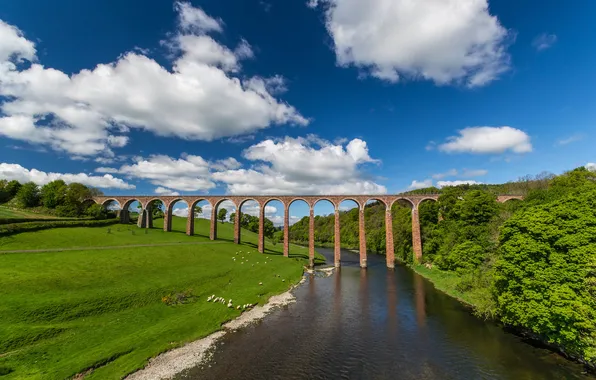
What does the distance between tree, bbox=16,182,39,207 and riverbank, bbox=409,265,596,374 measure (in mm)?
97337

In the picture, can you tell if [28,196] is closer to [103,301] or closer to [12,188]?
[12,188]

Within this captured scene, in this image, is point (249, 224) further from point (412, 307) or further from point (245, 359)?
point (245, 359)

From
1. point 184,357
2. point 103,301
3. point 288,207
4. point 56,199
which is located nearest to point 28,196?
point 56,199

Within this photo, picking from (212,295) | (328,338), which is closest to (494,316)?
(328,338)

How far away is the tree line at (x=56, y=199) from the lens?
227ft

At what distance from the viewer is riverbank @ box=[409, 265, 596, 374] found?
21388 mm

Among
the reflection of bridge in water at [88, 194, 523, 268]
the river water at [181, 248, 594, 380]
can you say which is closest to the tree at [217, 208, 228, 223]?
the reflection of bridge in water at [88, 194, 523, 268]

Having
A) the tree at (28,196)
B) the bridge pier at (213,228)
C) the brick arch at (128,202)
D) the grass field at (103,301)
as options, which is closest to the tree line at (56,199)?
the tree at (28,196)

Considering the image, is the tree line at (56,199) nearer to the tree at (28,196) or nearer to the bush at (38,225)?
the tree at (28,196)

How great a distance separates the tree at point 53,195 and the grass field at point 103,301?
27.3m

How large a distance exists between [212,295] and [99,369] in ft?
54.1

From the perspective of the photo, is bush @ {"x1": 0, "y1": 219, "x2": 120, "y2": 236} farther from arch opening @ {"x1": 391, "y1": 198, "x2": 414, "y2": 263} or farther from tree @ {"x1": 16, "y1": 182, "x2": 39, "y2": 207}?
arch opening @ {"x1": 391, "y1": 198, "x2": 414, "y2": 263}

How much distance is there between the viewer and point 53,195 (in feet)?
229

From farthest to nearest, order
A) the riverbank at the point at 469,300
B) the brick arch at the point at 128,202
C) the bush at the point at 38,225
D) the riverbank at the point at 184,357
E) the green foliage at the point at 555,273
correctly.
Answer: the brick arch at the point at 128,202, the bush at the point at 38,225, the riverbank at the point at 469,300, the riverbank at the point at 184,357, the green foliage at the point at 555,273
